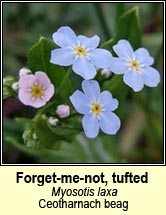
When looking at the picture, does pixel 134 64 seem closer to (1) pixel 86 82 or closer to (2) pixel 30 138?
(1) pixel 86 82

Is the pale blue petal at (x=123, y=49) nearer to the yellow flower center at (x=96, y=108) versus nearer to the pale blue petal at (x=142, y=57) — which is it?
the pale blue petal at (x=142, y=57)

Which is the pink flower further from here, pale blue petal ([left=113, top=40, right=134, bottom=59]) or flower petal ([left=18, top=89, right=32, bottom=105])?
pale blue petal ([left=113, top=40, right=134, bottom=59])

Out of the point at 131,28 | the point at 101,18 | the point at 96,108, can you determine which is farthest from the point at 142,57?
the point at 101,18

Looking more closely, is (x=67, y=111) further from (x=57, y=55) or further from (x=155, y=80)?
(x=155, y=80)

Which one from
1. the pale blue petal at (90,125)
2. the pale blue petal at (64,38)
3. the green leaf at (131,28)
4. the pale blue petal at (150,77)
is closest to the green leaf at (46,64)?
the pale blue petal at (64,38)

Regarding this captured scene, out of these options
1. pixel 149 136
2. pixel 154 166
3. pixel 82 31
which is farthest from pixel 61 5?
pixel 154 166

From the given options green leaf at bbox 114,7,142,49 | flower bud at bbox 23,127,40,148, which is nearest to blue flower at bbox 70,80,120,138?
flower bud at bbox 23,127,40,148
